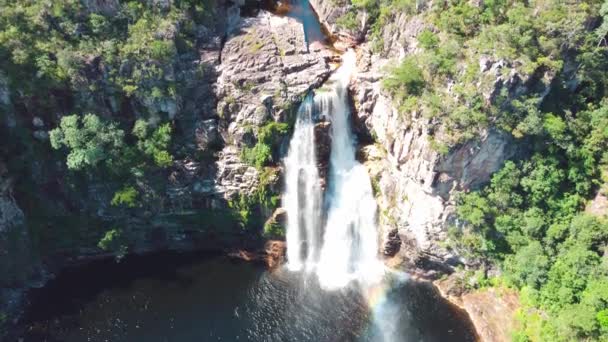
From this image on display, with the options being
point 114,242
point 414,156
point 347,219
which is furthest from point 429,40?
point 114,242

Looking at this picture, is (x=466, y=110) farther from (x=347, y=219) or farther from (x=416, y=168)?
(x=347, y=219)

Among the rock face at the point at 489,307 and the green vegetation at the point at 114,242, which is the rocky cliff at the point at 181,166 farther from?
the rock face at the point at 489,307

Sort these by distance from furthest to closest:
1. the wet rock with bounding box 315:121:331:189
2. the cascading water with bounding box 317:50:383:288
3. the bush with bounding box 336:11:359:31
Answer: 1. the bush with bounding box 336:11:359:31
2. the cascading water with bounding box 317:50:383:288
3. the wet rock with bounding box 315:121:331:189

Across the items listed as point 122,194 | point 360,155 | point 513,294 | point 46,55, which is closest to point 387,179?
point 360,155

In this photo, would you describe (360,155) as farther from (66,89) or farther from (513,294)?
(66,89)

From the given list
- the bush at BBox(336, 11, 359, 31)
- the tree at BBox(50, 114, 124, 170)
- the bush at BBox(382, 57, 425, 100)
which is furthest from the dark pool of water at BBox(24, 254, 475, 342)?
the bush at BBox(336, 11, 359, 31)

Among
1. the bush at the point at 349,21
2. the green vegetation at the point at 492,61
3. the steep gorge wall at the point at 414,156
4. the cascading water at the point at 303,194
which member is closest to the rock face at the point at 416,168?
the steep gorge wall at the point at 414,156

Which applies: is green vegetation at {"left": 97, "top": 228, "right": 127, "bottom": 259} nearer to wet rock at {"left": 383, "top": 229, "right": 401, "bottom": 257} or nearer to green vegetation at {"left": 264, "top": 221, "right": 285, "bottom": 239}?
green vegetation at {"left": 264, "top": 221, "right": 285, "bottom": 239}
